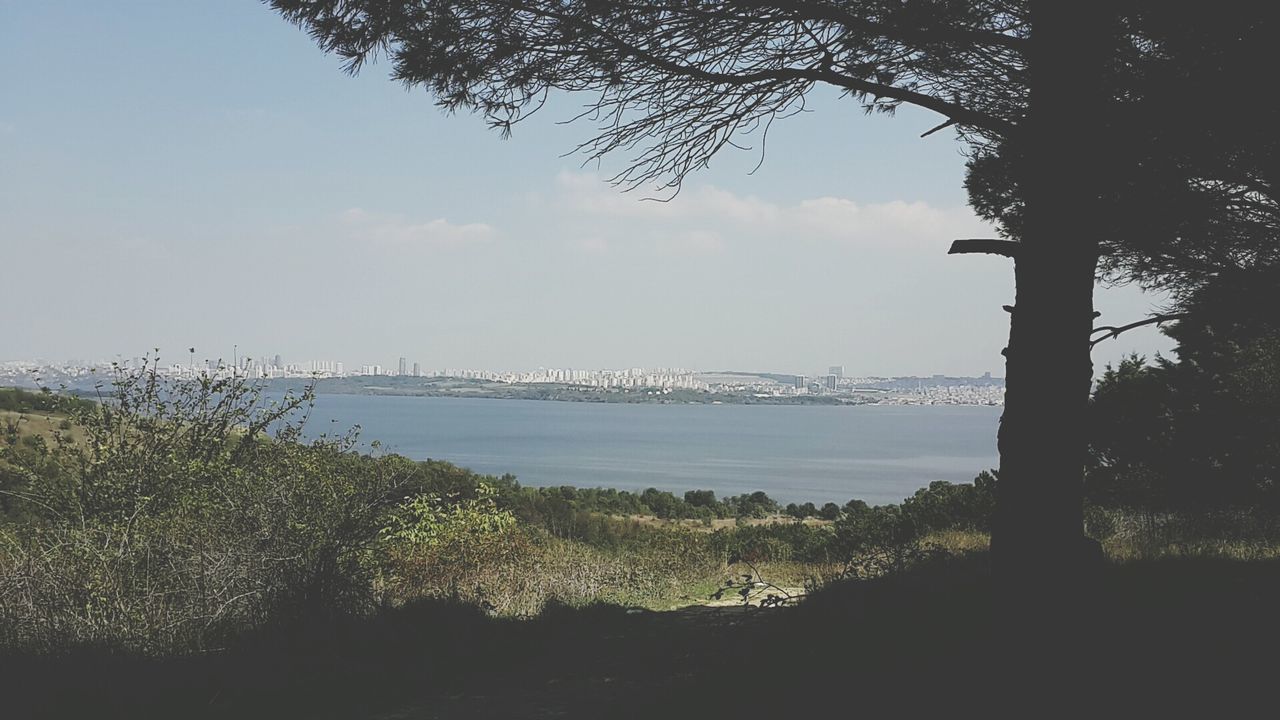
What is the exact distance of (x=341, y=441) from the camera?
855 cm

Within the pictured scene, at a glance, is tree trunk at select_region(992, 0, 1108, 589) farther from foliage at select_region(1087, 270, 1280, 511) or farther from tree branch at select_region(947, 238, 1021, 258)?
foliage at select_region(1087, 270, 1280, 511)

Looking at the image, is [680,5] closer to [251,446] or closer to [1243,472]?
[251,446]

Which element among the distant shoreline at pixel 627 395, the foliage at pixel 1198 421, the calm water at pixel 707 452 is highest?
the foliage at pixel 1198 421

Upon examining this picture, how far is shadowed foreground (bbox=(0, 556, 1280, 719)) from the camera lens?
3627 mm

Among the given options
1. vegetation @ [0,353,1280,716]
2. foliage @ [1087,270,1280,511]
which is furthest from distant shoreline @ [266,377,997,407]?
vegetation @ [0,353,1280,716]

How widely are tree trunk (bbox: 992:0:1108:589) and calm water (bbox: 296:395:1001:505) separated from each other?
29.5 meters

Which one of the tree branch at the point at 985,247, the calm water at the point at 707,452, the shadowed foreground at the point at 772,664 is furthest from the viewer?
the calm water at the point at 707,452

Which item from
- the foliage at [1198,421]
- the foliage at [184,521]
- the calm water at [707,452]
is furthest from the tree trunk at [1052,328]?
the calm water at [707,452]

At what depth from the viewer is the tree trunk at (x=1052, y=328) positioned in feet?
12.5

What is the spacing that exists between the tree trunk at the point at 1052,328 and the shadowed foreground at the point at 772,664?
1.05 feet

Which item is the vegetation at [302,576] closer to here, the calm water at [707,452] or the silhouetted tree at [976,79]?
the silhouetted tree at [976,79]

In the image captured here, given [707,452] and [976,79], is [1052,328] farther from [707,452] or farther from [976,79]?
[707,452]

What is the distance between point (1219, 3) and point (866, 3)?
1.72 meters

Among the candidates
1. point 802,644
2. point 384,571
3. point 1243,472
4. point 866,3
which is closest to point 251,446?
point 384,571
